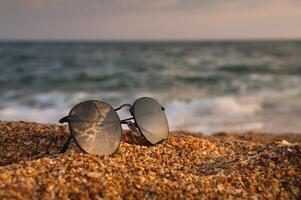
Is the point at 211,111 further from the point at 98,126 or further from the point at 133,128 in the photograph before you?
the point at 98,126

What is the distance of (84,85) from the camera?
2206 centimetres

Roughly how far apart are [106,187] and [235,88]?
16.9 m

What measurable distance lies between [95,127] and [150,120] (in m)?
0.75

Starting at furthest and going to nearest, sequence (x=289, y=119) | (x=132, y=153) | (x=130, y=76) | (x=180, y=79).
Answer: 1. (x=130, y=76)
2. (x=180, y=79)
3. (x=289, y=119)
4. (x=132, y=153)

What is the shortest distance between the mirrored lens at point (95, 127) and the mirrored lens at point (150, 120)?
0.40 m

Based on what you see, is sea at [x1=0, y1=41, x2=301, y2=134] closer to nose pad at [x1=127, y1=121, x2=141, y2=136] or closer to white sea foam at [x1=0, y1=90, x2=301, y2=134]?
white sea foam at [x1=0, y1=90, x2=301, y2=134]

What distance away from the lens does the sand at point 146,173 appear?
3.17 metres

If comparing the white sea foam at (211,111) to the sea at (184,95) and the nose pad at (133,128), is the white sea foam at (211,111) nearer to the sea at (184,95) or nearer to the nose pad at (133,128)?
the sea at (184,95)

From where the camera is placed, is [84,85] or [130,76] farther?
[130,76]

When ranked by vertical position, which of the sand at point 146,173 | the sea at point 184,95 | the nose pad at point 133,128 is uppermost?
the nose pad at point 133,128

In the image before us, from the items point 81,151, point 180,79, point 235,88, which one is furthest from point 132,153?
point 180,79

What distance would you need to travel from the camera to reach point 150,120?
14.9 feet

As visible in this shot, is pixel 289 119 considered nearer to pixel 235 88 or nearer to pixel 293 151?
pixel 293 151

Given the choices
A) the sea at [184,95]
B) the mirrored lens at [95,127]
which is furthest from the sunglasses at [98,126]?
the sea at [184,95]
